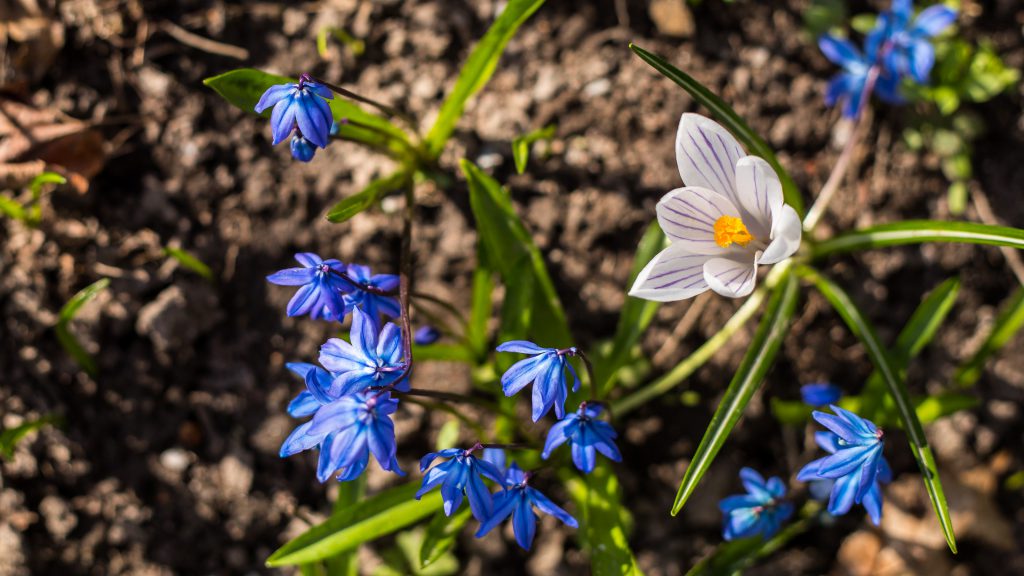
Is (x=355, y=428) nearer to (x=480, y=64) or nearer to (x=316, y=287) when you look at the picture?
(x=316, y=287)

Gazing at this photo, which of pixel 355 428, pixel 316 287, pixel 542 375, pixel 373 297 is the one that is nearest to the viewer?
pixel 355 428

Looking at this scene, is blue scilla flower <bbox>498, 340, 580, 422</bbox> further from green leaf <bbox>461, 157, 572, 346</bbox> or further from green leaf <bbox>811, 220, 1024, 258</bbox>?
green leaf <bbox>811, 220, 1024, 258</bbox>

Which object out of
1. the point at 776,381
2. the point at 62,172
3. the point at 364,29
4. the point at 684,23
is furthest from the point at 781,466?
the point at 62,172

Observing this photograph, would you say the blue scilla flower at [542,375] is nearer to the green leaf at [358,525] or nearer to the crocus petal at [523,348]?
the crocus petal at [523,348]

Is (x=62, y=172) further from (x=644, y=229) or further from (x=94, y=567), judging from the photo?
(x=644, y=229)

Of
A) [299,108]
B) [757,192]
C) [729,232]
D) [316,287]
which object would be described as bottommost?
[316,287]

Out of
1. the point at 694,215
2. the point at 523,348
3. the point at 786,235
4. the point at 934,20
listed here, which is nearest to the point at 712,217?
the point at 694,215
